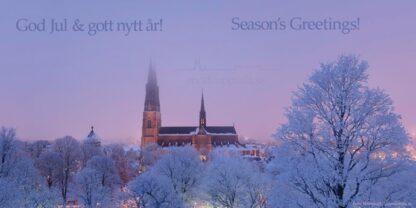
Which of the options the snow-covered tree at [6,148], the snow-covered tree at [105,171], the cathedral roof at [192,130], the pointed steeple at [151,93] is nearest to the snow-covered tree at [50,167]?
the snow-covered tree at [105,171]

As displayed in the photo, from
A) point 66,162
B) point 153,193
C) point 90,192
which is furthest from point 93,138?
point 153,193

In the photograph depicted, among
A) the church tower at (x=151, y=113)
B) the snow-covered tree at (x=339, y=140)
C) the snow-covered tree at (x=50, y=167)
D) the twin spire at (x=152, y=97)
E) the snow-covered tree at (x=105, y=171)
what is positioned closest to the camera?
the snow-covered tree at (x=339, y=140)

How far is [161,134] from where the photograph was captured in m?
125

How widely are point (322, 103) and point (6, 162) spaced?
96.5 feet

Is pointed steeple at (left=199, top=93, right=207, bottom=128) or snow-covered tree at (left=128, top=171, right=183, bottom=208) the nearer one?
snow-covered tree at (left=128, top=171, right=183, bottom=208)

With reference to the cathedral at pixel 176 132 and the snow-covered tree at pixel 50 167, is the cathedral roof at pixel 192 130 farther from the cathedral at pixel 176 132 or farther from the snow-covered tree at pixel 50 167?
the snow-covered tree at pixel 50 167

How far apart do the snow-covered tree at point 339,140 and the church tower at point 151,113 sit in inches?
4435

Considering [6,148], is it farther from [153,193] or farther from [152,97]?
[152,97]

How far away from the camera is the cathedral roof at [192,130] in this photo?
12456 centimetres

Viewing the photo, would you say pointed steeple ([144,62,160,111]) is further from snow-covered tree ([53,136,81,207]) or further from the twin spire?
snow-covered tree ([53,136,81,207])

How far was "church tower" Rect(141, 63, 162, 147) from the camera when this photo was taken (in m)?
124

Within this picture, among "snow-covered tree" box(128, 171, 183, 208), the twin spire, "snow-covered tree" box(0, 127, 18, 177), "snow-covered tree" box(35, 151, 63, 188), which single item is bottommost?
"snow-covered tree" box(35, 151, 63, 188)

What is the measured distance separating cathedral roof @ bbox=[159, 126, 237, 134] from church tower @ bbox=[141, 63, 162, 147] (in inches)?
97.0

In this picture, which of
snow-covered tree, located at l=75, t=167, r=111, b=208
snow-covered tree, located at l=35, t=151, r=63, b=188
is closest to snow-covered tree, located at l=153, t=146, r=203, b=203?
snow-covered tree, located at l=75, t=167, r=111, b=208
